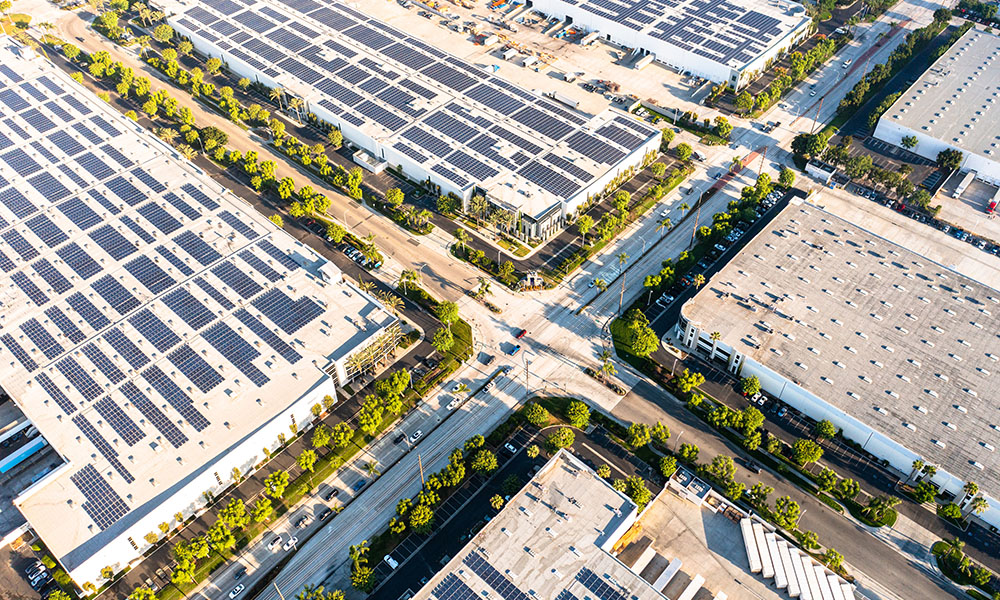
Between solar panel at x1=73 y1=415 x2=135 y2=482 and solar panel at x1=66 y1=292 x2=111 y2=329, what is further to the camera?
solar panel at x1=66 y1=292 x2=111 y2=329

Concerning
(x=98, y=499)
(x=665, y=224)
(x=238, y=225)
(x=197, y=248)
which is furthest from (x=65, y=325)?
(x=665, y=224)

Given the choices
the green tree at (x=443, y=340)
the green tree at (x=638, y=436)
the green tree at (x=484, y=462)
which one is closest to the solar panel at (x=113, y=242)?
the green tree at (x=443, y=340)

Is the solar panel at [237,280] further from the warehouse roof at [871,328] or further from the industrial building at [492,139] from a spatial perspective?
the warehouse roof at [871,328]

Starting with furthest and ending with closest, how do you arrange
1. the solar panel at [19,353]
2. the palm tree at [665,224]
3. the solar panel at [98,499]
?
the palm tree at [665,224] → the solar panel at [19,353] → the solar panel at [98,499]

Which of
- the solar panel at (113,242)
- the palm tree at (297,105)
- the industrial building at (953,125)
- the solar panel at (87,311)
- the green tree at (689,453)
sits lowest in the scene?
the solar panel at (87,311)

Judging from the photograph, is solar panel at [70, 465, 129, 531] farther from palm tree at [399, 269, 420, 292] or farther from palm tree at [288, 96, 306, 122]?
palm tree at [288, 96, 306, 122]

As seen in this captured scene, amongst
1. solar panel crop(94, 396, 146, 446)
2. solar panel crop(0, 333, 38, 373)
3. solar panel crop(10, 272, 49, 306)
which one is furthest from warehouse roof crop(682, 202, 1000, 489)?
solar panel crop(10, 272, 49, 306)

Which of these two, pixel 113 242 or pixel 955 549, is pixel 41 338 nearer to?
pixel 113 242
